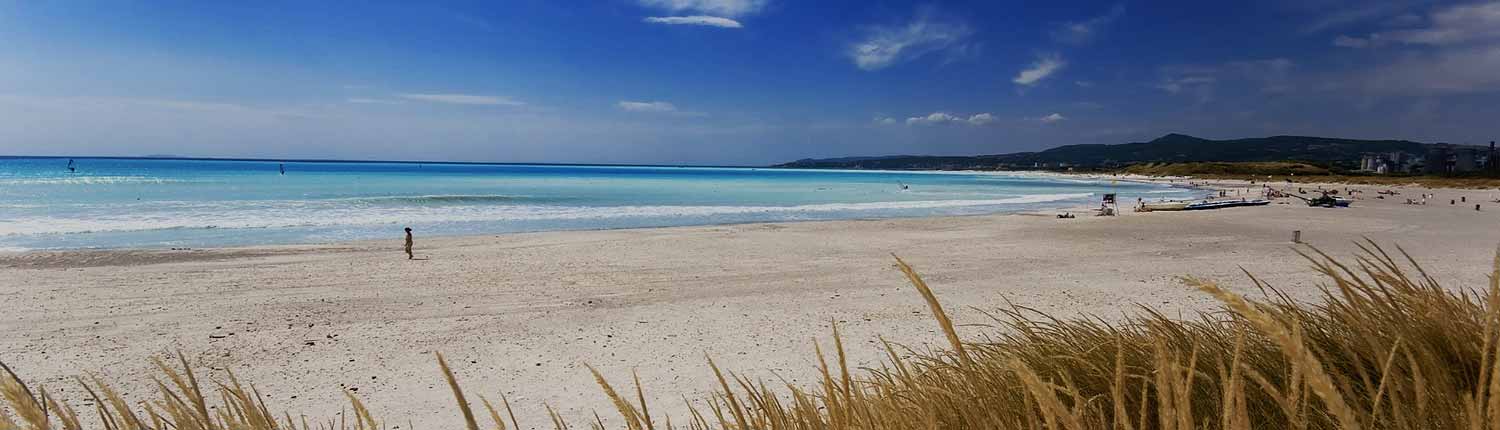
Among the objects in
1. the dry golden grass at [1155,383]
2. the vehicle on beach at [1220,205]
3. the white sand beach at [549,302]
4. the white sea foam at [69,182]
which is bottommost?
the vehicle on beach at [1220,205]

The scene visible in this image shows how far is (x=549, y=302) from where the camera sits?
9352 millimetres

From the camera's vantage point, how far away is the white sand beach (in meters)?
6.23

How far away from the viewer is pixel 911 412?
6.49 feet

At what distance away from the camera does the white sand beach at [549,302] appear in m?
6.23

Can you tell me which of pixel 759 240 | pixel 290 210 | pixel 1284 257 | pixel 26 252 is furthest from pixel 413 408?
pixel 290 210

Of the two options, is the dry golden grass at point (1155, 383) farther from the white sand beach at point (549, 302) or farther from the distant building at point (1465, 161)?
the distant building at point (1465, 161)

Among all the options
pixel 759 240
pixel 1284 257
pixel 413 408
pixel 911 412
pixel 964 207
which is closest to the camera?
pixel 911 412

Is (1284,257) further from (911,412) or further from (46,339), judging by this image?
(46,339)

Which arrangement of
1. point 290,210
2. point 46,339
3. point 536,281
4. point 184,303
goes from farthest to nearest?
point 290,210
point 536,281
point 184,303
point 46,339

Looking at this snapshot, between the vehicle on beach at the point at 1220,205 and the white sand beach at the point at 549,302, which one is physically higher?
the white sand beach at the point at 549,302

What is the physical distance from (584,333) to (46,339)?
18.2ft

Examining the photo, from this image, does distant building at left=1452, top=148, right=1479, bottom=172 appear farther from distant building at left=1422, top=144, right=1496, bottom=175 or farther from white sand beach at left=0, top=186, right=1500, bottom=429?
white sand beach at left=0, top=186, right=1500, bottom=429

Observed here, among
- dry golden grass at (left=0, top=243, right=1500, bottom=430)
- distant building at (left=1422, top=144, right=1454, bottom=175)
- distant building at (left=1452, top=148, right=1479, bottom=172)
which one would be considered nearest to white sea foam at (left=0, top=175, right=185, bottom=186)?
dry golden grass at (left=0, top=243, right=1500, bottom=430)

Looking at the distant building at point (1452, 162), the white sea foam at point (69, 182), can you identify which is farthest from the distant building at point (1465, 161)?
the white sea foam at point (69, 182)
